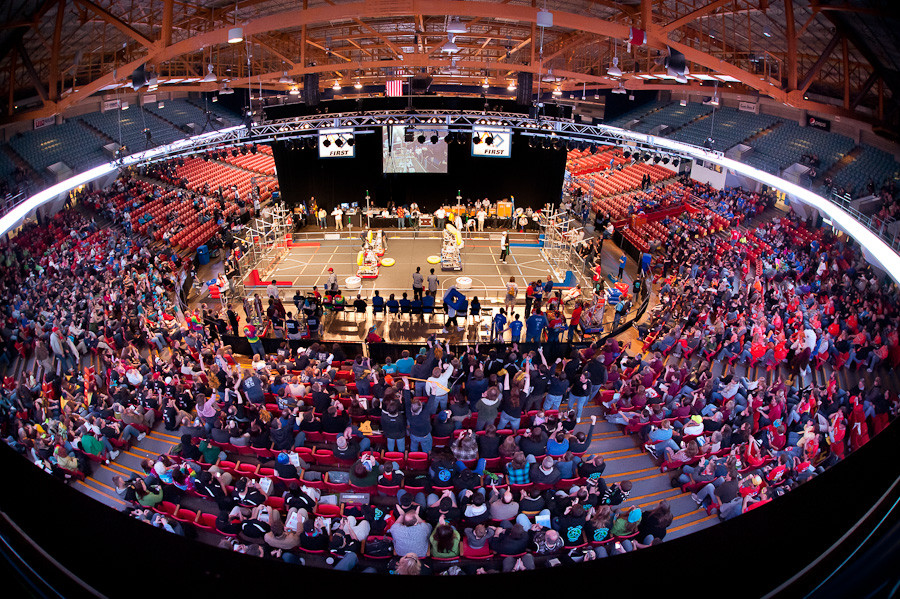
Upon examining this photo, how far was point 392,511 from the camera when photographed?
7.53 metres

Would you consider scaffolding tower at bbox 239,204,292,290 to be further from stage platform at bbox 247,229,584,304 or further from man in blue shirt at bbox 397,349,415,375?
man in blue shirt at bbox 397,349,415,375

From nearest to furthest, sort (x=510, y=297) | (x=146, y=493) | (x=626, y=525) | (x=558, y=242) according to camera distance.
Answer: (x=626, y=525)
(x=146, y=493)
(x=510, y=297)
(x=558, y=242)

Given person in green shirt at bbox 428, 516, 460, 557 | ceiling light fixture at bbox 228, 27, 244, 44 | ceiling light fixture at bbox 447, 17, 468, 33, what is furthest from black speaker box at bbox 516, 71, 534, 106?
person in green shirt at bbox 428, 516, 460, 557

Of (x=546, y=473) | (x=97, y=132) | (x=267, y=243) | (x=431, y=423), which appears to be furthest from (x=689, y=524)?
(x=97, y=132)

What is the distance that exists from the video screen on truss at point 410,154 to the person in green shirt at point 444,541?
19.3 meters

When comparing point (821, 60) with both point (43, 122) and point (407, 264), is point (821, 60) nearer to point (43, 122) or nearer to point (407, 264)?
point (407, 264)

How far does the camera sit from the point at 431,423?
9305 mm

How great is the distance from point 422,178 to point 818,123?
62.6 feet

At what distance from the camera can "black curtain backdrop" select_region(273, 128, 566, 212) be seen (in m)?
23.9

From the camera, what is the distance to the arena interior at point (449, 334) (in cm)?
128

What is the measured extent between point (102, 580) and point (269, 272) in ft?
64.1

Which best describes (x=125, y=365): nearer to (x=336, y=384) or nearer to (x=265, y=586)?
(x=336, y=384)

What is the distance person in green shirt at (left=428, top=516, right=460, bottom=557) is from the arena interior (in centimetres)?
3

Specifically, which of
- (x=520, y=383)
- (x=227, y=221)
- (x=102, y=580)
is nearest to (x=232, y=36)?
(x=520, y=383)
